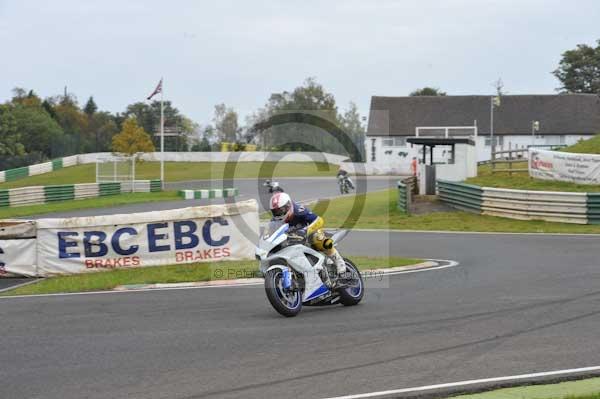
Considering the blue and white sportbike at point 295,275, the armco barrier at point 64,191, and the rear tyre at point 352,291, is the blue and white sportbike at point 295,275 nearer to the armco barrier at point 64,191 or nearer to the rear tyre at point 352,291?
the rear tyre at point 352,291

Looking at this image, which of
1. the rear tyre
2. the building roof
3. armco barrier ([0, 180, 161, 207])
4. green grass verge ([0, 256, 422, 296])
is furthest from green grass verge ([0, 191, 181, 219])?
the building roof

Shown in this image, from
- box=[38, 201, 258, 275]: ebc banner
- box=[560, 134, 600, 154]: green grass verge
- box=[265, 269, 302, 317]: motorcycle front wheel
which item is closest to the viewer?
box=[265, 269, 302, 317]: motorcycle front wheel

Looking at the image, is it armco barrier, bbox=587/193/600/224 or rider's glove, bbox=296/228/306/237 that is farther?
armco barrier, bbox=587/193/600/224

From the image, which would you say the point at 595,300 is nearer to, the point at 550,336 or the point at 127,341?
the point at 550,336

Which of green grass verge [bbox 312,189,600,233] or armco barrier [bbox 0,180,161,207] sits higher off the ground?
armco barrier [bbox 0,180,161,207]

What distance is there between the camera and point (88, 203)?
140 feet

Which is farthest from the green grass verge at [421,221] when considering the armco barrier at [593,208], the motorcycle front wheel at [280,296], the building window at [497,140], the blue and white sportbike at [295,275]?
the building window at [497,140]

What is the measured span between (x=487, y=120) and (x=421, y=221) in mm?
55250

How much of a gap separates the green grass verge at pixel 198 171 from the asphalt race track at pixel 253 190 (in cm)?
586

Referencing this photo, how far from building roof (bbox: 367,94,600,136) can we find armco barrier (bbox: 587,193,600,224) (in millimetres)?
55490

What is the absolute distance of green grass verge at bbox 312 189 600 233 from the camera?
983 inches

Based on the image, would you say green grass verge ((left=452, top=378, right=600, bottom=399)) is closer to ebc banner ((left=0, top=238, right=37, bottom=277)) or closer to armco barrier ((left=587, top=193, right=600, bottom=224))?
ebc banner ((left=0, top=238, right=37, bottom=277))

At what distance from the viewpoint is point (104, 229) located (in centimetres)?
1702

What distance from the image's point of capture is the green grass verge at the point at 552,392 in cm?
659
